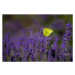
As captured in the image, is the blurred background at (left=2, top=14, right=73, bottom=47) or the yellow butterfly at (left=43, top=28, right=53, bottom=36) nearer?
the yellow butterfly at (left=43, top=28, right=53, bottom=36)

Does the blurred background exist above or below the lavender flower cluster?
above

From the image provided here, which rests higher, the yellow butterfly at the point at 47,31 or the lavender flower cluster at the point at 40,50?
the yellow butterfly at the point at 47,31

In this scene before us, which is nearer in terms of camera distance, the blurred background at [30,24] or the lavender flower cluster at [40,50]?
the lavender flower cluster at [40,50]

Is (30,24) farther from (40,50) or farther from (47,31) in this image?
(40,50)

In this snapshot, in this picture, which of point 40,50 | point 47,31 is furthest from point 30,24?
point 40,50
